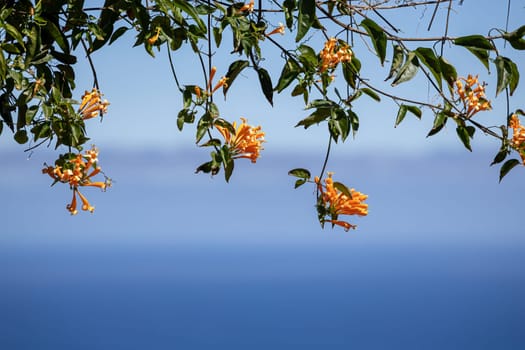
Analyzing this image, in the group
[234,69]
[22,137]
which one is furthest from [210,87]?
[22,137]

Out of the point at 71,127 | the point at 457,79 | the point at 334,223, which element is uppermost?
the point at 457,79

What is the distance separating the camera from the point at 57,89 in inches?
48.1

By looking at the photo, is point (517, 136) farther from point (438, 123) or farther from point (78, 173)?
point (78, 173)

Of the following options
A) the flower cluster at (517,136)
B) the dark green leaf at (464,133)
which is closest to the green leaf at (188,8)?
the dark green leaf at (464,133)

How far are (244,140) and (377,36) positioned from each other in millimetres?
281

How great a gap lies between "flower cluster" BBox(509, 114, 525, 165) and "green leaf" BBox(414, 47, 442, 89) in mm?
184

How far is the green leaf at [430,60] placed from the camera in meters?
1.25

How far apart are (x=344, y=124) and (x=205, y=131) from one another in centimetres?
23

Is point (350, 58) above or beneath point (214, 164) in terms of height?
above

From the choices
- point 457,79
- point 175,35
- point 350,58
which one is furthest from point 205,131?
point 457,79

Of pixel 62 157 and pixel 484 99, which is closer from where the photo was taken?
pixel 62 157

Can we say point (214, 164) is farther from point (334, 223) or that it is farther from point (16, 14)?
point (16, 14)

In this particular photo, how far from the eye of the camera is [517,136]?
1.34m

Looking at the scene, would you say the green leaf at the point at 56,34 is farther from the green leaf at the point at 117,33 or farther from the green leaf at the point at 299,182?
the green leaf at the point at 299,182
